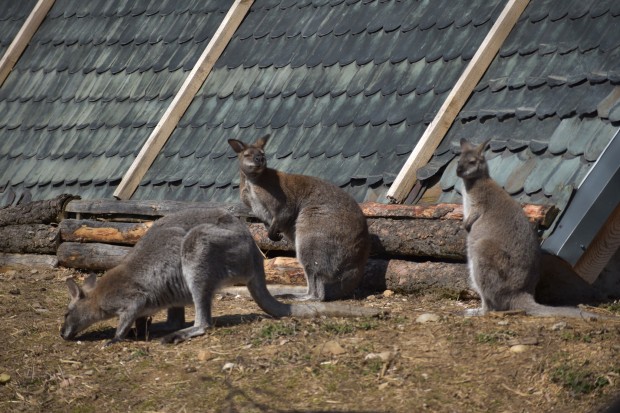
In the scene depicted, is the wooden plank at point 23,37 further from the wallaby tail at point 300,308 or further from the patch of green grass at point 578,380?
the patch of green grass at point 578,380

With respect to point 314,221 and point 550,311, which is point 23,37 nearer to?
point 314,221

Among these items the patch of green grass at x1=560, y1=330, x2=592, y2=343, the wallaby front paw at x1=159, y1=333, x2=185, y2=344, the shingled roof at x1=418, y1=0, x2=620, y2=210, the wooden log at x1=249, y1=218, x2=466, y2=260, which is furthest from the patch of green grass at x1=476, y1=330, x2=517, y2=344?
the wallaby front paw at x1=159, y1=333, x2=185, y2=344

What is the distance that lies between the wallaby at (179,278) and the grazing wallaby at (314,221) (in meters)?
1.11

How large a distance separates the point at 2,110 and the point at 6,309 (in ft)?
17.0

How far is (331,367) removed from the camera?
697 cm

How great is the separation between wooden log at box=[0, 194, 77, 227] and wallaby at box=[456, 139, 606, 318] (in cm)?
515

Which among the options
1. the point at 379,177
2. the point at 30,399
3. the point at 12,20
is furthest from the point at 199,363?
the point at 12,20

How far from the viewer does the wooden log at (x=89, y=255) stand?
35.9ft

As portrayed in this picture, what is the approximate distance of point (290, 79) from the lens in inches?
457

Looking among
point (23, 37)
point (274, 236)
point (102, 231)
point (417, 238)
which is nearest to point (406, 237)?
point (417, 238)

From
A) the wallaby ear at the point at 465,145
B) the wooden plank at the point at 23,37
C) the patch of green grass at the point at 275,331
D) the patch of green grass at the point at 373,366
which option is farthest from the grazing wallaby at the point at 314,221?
the wooden plank at the point at 23,37

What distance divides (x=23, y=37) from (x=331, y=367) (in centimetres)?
896

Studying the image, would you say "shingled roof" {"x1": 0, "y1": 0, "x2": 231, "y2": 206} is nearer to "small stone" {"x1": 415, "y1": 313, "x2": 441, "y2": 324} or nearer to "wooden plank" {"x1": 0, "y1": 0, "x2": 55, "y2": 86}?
"wooden plank" {"x1": 0, "y1": 0, "x2": 55, "y2": 86}

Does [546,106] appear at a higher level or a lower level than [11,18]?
higher
